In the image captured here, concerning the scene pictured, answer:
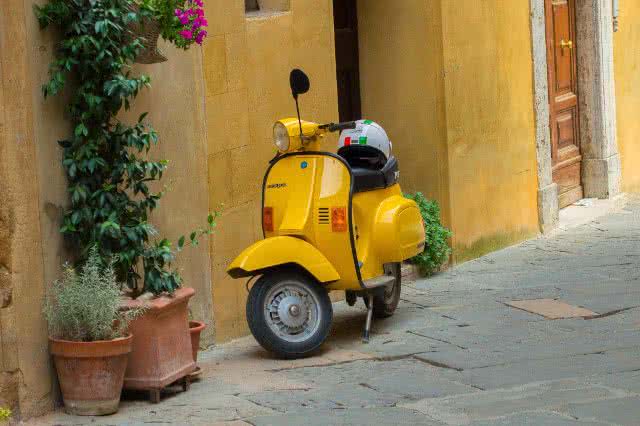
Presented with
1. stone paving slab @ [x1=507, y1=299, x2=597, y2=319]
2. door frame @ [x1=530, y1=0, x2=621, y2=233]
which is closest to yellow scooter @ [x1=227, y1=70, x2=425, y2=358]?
stone paving slab @ [x1=507, y1=299, x2=597, y2=319]

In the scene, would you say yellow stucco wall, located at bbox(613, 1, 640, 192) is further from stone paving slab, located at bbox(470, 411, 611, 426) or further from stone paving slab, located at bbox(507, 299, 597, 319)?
stone paving slab, located at bbox(470, 411, 611, 426)

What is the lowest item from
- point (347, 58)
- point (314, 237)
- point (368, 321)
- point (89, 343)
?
point (368, 321)

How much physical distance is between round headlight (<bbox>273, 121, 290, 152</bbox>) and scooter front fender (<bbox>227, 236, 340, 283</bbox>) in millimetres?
573

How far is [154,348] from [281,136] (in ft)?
5.83

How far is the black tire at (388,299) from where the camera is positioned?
28.5 ft

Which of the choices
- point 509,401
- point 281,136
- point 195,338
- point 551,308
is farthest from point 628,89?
point 509,401

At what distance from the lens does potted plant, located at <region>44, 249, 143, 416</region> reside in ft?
21.7

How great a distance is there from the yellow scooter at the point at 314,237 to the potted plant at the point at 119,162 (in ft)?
2.38

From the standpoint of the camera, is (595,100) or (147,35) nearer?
(147,35)

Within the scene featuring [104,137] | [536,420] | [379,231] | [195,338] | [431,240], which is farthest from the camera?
[431,240]

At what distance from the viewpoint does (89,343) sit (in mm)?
6570

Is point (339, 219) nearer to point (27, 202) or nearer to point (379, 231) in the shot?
point (379, 231)

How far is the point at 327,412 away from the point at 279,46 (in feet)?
10.3

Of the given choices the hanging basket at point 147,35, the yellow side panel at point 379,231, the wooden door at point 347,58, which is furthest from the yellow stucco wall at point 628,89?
the hanging basket at point 147,35
